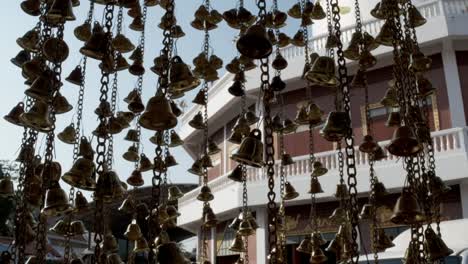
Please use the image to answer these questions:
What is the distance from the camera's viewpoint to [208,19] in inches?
204

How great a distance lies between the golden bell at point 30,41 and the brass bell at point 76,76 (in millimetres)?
445

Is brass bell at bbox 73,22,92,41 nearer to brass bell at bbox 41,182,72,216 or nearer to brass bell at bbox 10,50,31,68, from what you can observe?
brass bell at bbox 10,50,31,68

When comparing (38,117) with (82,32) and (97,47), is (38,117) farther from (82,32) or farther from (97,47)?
(82,32)

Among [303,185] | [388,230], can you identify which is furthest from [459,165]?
[303,185]

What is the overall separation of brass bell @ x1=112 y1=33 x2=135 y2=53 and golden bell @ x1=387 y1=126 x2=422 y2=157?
2468 millimetres

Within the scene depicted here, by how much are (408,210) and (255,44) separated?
1.36 metres

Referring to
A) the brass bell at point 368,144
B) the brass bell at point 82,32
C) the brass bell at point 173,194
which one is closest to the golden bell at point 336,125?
the brass bell at point 368,144

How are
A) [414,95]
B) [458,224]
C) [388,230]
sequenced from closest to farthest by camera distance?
[414,95] < [458,224] < [388,230]

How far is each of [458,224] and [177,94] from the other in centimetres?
605

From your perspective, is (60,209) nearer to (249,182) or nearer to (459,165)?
(459,165)

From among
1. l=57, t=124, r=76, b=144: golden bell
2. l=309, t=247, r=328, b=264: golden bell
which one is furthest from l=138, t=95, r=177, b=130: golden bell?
l=309, t=247, r=328, b=264: golden bell

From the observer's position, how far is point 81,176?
3.52 metres

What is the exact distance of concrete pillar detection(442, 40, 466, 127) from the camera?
1236 centimetres

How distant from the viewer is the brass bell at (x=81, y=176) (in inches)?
138
